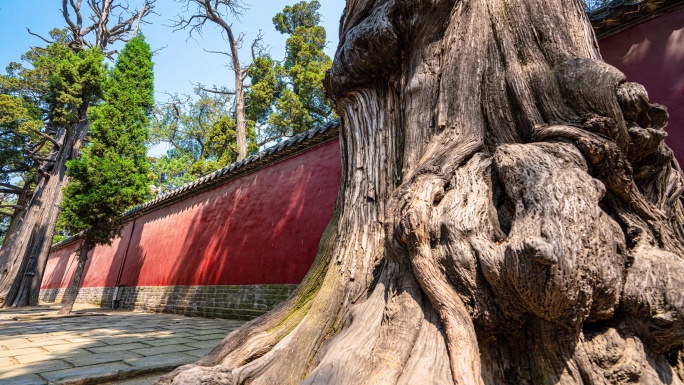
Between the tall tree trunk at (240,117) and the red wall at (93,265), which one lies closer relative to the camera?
the red wall at (93,265)

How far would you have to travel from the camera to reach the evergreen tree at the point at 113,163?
6.89 metres

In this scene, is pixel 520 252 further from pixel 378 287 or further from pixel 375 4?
pixel 375 4

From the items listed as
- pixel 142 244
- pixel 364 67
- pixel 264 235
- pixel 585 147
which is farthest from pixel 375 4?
pixel 142 244

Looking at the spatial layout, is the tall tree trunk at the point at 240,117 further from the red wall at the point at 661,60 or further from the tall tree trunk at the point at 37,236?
the red wall at the point at 661,60

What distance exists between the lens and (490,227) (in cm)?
126

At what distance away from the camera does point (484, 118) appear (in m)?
1.71

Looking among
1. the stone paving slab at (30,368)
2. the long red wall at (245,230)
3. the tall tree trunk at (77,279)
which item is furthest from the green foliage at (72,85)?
the stone paving slab at (30,368)

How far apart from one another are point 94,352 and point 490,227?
3.37 metres

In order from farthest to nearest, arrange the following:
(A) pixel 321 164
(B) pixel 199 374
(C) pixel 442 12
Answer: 1. (A) pixel 321 164
2. (C) pixel 442 12
3. (B) pixel 199 374

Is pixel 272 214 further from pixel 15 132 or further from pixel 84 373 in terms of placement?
pixel 15 132

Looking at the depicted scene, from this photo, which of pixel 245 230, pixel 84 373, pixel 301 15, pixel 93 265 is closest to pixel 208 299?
pixel 245 230

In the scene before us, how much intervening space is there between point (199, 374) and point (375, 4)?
2.21 metres

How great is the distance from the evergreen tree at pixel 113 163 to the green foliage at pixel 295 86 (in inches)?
216

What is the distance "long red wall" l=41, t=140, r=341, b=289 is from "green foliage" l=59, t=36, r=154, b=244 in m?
1.23
